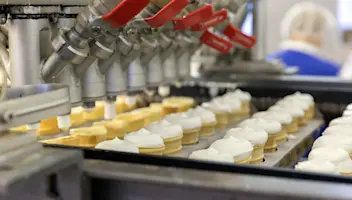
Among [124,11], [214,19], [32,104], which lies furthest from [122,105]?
[32,104]

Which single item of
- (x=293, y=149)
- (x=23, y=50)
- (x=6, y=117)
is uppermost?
(x=23, y=50)

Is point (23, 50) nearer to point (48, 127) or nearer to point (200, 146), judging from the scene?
point (48, 127)

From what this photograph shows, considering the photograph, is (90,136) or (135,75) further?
(135,75)

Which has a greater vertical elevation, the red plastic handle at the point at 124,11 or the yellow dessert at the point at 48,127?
the red plastic handle at the point at 124,11

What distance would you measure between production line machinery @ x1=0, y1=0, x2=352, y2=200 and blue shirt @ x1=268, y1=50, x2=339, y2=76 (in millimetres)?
1719

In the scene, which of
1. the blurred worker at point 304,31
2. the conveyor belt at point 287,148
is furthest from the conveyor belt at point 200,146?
the blurred worker at point 304,31

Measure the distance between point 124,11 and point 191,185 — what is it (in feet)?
1.19

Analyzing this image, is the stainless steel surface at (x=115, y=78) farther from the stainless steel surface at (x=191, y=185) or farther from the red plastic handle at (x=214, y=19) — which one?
the stainless steel surface at (x=191, y=185)

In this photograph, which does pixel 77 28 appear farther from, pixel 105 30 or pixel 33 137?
pixel 33 137

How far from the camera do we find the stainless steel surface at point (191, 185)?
76 centimetres

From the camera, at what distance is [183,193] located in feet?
2.72

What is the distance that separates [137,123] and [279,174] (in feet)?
2.34

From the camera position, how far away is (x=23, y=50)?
43.0 inches

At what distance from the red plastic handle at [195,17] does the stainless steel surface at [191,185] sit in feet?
1.47
